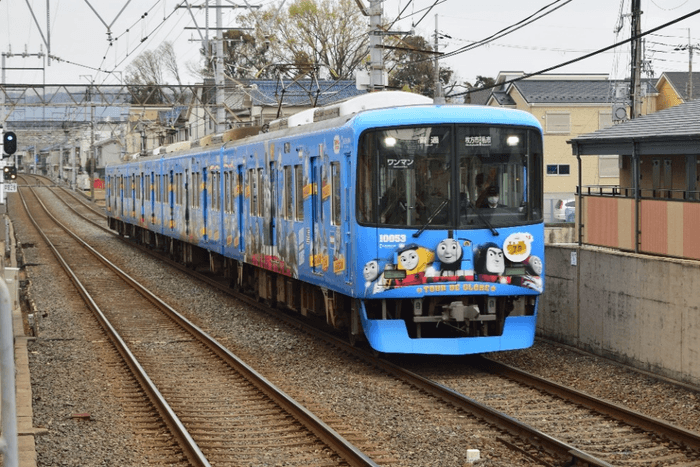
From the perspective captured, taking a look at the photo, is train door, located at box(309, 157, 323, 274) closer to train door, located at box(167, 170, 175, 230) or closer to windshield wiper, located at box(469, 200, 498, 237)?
windshield wiper, located at box(469, 200, 498, 237)

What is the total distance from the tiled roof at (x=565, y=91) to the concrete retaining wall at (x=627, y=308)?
31812 mm

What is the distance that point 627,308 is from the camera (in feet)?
37.1

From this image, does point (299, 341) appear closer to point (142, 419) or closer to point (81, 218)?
point (142, 419)

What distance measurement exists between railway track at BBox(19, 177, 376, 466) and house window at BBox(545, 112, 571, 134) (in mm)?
28955

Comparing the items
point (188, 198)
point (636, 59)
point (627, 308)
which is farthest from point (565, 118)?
point (627, 308)

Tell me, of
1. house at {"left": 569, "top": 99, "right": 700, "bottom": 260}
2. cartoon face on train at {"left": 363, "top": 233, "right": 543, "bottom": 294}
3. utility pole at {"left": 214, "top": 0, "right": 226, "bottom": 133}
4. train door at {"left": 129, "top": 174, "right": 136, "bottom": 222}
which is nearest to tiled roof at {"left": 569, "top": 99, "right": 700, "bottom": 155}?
house at {"left": 569, "top": 99, "right": 700, "bottom": 260}

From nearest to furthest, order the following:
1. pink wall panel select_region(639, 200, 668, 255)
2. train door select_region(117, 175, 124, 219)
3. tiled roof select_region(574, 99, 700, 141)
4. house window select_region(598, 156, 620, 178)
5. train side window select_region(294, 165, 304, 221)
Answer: pink wall panel select_region(639, 200, 668, 255) < tiled roof select_region(574, 99, 700, 141) < train side window select_region(294, 165, 304, 221) < train door select_region(117, 175, 124, 219) < house window select_region(598, 156, 620, 178)

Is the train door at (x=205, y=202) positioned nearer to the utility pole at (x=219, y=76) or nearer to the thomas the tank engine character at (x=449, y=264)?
the utility pole at (x=219, y=76)

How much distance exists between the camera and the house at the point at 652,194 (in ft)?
38.4

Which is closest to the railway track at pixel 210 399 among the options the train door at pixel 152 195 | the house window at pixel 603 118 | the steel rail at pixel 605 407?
the steel rail at pixel 605 407

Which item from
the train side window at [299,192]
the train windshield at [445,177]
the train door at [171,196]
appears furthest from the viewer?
the train door at [171,196]

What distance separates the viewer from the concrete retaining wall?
33.3 ft

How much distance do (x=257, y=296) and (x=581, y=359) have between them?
7.09 metres

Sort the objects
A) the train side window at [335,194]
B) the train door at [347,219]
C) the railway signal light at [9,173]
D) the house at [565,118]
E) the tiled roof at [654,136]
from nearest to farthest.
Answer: the train door at [347,219], the train side window at [335,194], the tiled roof at [654,136], the railway signal light at [9,173], the house at [565,118]
